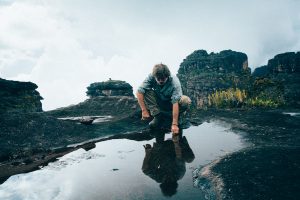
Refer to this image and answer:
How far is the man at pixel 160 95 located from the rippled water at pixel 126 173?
3.29 ft

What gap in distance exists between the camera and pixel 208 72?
12400cm

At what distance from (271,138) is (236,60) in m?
135

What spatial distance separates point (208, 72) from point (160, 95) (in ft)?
399

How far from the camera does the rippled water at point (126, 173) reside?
9.57 ft

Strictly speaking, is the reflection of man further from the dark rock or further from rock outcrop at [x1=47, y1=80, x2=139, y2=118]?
the dark rock

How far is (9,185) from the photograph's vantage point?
3324 mm

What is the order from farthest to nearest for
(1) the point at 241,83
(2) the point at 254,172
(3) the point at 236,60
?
(3) the point at 236,60 < (1) the point at 241,83 < (2) the point at 254,172

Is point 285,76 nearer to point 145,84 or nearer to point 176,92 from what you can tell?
point 145,84

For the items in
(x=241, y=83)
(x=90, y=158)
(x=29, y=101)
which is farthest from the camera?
(x=241, y=83)

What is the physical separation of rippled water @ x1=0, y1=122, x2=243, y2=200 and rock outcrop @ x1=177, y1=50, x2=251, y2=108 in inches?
3632

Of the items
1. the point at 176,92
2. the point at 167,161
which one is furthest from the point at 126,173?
the point at 176,92

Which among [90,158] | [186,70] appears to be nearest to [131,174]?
[90,158]

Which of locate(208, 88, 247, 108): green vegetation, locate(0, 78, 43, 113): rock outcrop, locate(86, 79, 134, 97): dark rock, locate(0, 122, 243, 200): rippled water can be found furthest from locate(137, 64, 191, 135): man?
locate(86, 79, 134, 97): dark rock

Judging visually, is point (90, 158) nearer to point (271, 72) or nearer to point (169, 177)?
point (169, 177)
